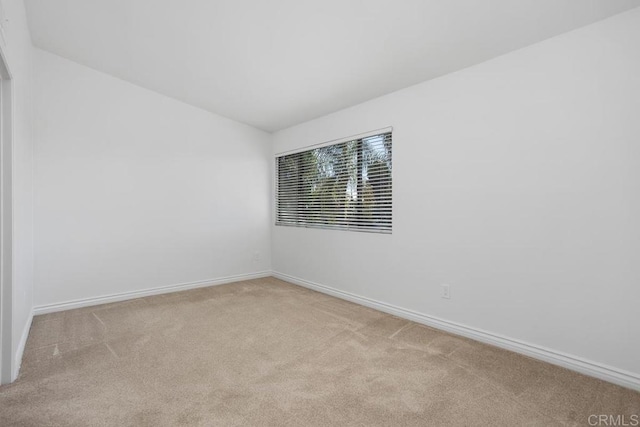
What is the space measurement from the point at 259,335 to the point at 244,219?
2.34 meters

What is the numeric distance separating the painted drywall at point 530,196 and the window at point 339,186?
8.6 inches

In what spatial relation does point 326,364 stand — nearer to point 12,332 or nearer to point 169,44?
point 12,332

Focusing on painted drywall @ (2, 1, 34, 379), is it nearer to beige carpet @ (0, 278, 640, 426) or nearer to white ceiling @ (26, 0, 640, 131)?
beige carpet @ (0, 278, 640, 426)

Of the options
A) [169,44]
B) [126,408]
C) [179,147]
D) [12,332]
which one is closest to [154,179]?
[179,147]

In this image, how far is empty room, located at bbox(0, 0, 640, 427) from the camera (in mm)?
1837

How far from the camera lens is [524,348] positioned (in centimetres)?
228

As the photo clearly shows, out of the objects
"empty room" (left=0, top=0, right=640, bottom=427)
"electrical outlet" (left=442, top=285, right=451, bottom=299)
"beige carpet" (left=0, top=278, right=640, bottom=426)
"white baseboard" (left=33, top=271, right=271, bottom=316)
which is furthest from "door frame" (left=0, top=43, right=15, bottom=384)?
"electrical outlet" (left=442, top=285, right=451, bottom=299)

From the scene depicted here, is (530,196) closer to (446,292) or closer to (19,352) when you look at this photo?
(446,292)

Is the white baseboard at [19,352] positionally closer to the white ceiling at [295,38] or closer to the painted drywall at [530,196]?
the white ceiling at [295,38]

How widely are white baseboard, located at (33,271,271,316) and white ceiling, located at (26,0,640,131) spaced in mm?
2562

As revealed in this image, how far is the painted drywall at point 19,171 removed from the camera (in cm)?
193

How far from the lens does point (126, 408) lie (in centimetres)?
166

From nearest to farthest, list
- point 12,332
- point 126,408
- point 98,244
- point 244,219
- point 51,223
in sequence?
point 126,408, point 12,332, point 51,223, point 98,244, point 244,219

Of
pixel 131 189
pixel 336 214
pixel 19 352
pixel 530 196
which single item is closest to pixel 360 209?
pixel 336 214
